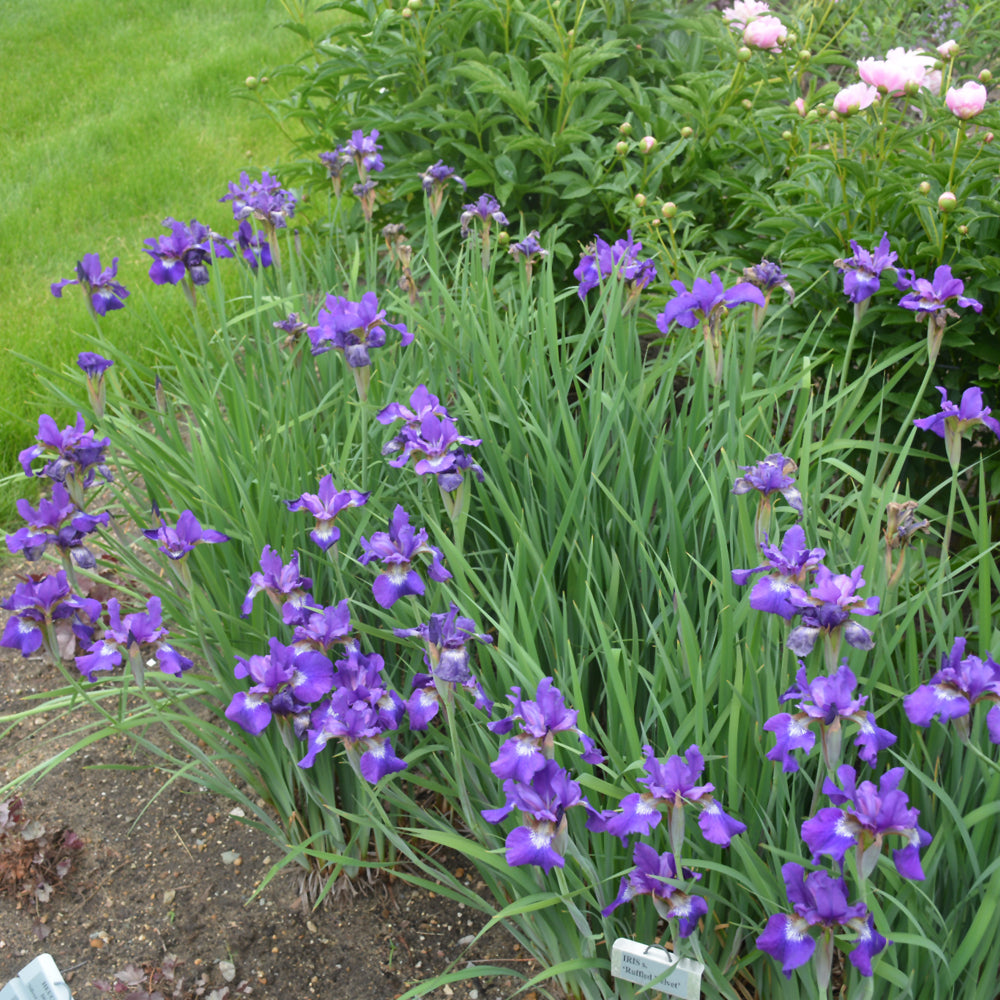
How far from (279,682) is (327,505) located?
298mm

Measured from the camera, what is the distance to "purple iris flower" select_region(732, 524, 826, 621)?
1193mm

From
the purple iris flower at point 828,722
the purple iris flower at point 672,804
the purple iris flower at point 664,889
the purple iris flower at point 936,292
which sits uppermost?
the purple iris flower at point 936,292

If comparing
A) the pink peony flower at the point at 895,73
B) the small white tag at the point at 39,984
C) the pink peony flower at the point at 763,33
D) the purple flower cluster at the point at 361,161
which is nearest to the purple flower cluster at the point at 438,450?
the small white tag at the point at 39,984

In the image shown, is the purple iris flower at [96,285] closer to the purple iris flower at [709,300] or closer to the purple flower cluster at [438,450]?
the purple flower cluster at [438,450]

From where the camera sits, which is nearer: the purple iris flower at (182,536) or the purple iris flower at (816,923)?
the purple iris flower at (816,923)

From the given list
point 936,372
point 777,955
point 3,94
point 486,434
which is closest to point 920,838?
point 777,955

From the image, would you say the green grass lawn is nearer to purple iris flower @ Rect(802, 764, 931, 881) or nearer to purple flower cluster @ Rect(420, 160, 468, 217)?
purple flower cluster @ Rect(420, 160, 468, 217)

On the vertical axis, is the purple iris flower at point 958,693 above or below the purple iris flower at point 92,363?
below

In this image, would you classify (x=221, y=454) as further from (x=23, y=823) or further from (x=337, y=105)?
(x=337, y=105)

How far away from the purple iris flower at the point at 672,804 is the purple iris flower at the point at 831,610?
0.64 feet

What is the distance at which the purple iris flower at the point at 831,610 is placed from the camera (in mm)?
1127

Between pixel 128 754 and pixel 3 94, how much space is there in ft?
17.2

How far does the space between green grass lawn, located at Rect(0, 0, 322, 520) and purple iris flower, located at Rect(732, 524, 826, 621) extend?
2504 mm

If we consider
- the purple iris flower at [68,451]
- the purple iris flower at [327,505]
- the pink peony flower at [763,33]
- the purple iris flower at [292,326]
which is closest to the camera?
the purple iris flower at [327,505]
